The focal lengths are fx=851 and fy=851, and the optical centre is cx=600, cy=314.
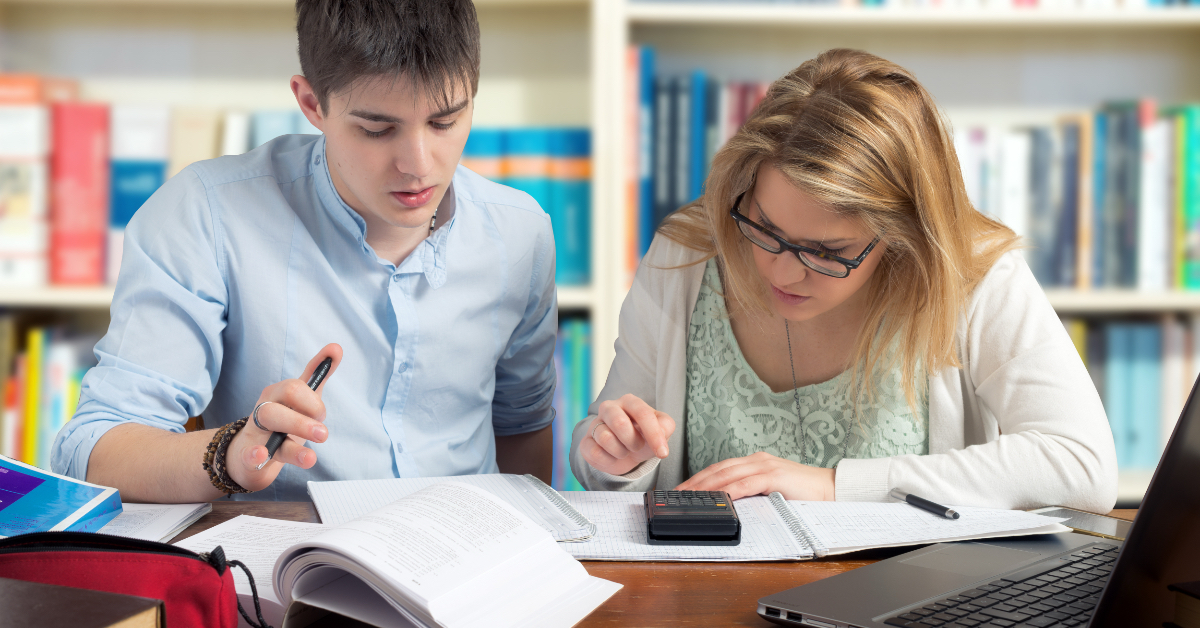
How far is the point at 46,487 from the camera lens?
84 cm

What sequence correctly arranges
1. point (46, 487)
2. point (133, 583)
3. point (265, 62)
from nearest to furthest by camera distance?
point (133, 583) → point (46, 487) → point (265, 62)

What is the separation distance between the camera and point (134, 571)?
61 centimetres

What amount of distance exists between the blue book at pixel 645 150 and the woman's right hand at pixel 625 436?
763mm

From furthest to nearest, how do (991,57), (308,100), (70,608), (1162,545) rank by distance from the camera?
(991,57) → (308,100) → (1162,545) → (70,608)

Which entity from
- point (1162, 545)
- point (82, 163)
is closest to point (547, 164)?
point (82, 163)

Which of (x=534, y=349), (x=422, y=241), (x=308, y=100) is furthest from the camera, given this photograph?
(x=534, y=349)

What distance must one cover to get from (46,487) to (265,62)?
134 centimetres

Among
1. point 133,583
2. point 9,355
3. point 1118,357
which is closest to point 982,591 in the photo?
point 133,583

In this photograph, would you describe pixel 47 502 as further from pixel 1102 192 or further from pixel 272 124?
pixel 1102 192

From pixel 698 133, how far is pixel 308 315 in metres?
0.93

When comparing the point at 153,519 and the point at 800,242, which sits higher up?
the point at 800,242

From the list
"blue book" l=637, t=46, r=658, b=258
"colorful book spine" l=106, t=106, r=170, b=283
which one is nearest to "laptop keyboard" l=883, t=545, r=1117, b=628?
"blue book" l=637, t=46, r=658, b=258

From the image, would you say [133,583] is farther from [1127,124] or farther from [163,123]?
[1127,124]

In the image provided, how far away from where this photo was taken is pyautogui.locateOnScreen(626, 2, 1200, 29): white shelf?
171cm
